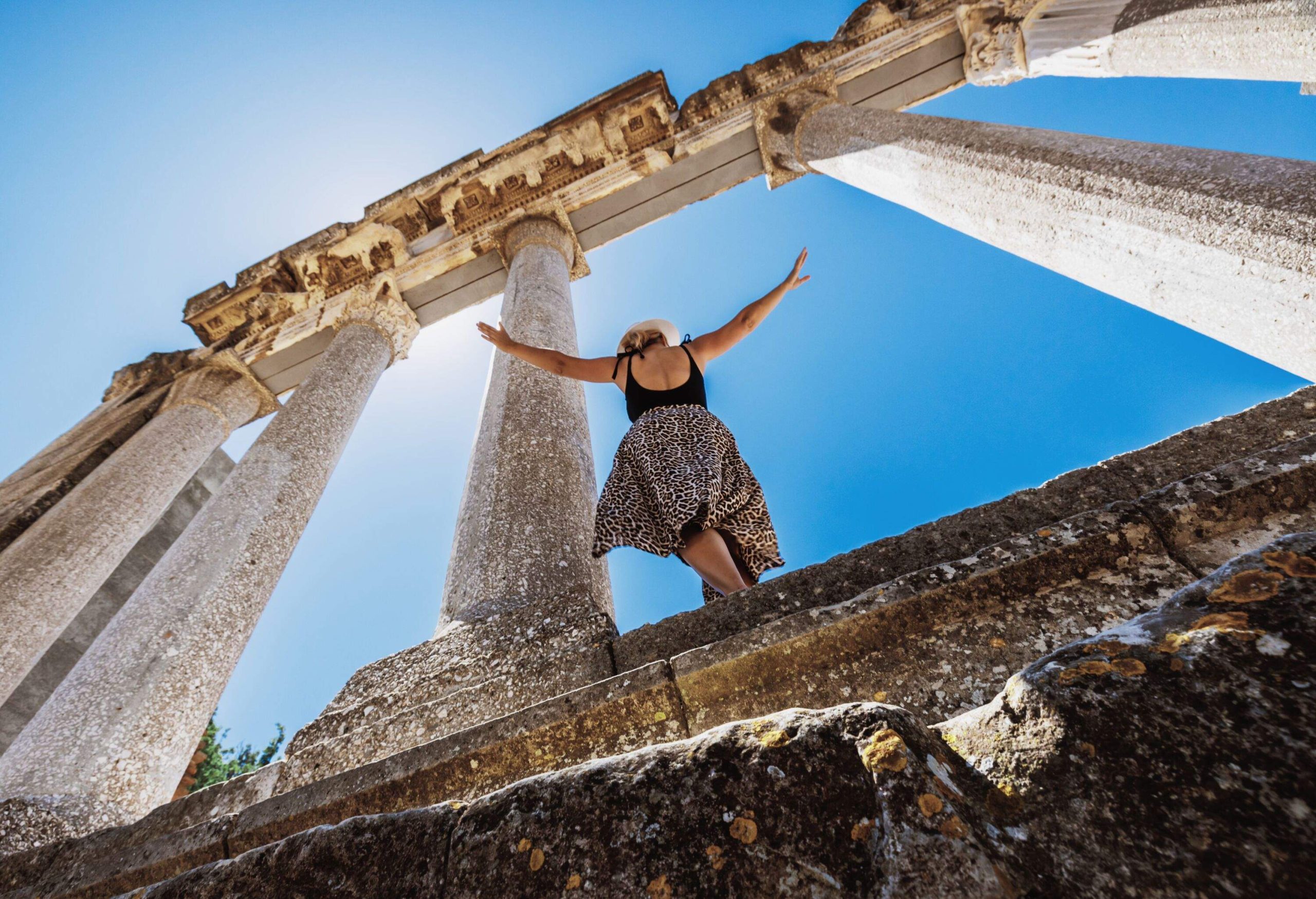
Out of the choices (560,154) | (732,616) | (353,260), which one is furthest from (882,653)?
(353,260)

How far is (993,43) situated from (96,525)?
40.7 feet

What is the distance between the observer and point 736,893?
0.90 metres

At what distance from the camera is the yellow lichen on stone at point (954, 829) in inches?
32.6

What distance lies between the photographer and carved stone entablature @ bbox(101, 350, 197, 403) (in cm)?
1030

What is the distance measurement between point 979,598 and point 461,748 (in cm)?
167

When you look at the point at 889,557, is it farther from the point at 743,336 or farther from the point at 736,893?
the point at 743,336

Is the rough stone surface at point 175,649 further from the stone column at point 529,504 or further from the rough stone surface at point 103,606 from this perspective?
the rough stone surface at point 103,606

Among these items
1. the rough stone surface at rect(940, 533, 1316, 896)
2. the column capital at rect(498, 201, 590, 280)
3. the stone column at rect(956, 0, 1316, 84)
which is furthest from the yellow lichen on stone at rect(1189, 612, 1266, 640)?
the column capital at rect(498, 201, 590, 280)

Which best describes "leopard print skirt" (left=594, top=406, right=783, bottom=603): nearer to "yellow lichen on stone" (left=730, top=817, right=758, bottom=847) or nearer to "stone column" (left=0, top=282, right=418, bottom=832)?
"yellow lichen on stone" (left=730, top=817, right=758, bottom=847)

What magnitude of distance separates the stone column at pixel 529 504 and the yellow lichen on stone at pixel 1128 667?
2241 mm

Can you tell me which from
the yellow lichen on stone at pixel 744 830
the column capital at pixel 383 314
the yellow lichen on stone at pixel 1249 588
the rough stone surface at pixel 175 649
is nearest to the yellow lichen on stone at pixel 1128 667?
the yellow lichen on stone at pixel 1249 588

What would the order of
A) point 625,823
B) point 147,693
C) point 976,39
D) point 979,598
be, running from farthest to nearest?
1. point 976,39
2. point 147,693
3. point 979,598
4. point 625,823

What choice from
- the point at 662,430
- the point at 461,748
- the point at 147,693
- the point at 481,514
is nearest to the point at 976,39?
the point at 662,430

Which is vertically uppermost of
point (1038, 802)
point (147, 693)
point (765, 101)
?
point (765, 101)
